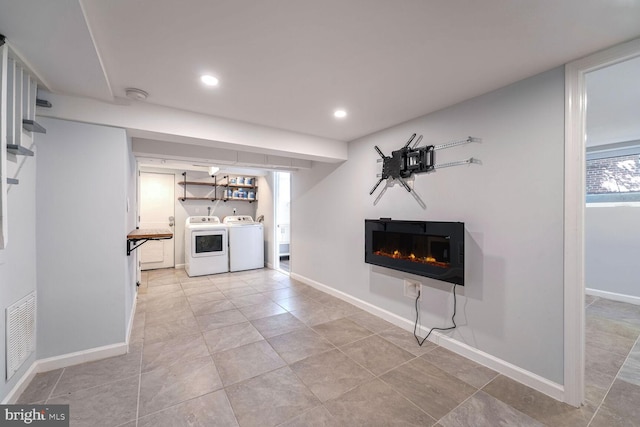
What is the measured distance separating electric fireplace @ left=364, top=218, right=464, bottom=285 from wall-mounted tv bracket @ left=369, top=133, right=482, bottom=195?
0.47m

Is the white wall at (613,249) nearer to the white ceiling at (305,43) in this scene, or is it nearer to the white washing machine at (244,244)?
the white ceiling at (305,43)

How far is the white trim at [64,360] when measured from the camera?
1785 mm

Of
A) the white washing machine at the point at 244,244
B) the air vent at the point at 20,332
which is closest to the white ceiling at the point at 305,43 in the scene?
the air vent at the point at 20,332

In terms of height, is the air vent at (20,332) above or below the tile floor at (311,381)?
above

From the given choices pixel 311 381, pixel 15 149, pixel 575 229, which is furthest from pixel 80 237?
pixel 575 229

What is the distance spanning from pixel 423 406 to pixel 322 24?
2.40 metres

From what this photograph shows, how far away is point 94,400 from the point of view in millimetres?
1733

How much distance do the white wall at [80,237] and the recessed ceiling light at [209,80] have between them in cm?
97

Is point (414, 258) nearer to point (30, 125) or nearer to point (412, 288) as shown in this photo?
point (412, 288)

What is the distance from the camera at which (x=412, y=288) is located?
2758 millimetres

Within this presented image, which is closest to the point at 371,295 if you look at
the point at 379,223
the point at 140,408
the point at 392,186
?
the point at 379,223

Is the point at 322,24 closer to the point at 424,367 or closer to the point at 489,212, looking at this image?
the point at 489,212

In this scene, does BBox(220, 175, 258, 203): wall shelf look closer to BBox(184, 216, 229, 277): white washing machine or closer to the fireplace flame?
BBox(184, 216, 229, 277): white washing machine

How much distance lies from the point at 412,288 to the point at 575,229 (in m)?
1.45
